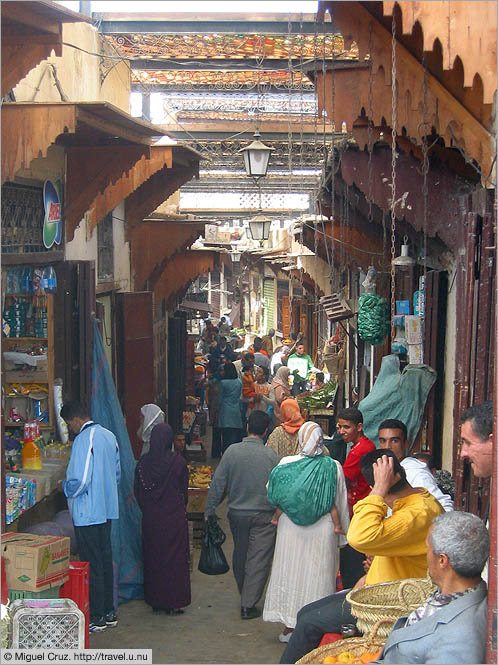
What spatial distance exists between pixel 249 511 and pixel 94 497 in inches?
46.4

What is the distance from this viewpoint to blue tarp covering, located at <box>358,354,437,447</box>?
283 inches

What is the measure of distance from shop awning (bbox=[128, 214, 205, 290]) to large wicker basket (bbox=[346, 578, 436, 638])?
7192mm

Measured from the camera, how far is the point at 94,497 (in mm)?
6262

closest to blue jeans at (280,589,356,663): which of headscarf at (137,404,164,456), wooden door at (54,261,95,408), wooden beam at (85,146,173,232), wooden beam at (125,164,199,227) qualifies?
headscarf at (137,404,164,456)

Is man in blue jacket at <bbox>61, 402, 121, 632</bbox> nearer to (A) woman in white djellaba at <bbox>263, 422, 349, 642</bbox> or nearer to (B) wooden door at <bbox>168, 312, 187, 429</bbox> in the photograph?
(A) woman in white djellaba at <bbox>263, 422, 349, 642</bbox>

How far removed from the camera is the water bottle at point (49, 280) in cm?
728

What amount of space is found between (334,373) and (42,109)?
399 inches

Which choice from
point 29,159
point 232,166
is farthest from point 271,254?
point 29,159

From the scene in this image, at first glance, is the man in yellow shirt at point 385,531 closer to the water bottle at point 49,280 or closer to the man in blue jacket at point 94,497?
the man in blue jacket at point 94,497

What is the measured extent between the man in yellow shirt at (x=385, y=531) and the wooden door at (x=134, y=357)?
18.0ft

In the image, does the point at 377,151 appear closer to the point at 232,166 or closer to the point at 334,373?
the point at 334,373

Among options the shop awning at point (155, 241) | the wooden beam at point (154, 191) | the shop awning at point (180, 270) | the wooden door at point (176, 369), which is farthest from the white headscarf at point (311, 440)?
the wooden door at point (176, 369)

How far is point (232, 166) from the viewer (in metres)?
19.4

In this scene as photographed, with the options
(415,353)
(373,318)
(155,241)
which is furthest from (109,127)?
(155,241)
